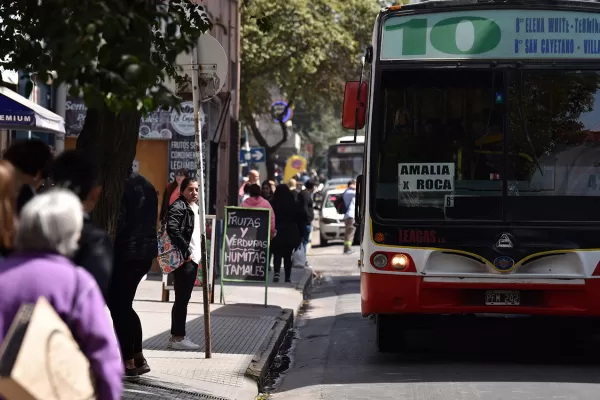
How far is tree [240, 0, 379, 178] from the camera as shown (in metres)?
35.2

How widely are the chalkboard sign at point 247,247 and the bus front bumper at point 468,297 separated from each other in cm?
572

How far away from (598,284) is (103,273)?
19.7 ft

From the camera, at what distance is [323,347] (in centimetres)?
1270

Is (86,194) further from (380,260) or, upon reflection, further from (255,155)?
(255,155)

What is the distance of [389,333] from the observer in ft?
37.3

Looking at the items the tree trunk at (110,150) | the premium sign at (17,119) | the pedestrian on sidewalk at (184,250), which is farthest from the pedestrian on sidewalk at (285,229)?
the tree trunk at (110,150)

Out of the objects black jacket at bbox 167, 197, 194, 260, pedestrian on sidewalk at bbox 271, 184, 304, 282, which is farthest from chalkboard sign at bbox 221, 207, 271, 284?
black jacket at bbox 167, 197, 194, 260

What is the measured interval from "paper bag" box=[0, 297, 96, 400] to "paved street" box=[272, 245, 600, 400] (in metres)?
5.20

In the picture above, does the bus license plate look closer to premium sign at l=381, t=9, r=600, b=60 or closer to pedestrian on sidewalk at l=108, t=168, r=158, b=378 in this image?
premium sign at l=381, t=9, r=600, b=60

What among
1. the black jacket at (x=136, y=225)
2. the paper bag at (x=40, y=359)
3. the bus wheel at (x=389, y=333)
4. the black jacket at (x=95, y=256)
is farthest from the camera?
the bus wheel at (x=389, y=333)

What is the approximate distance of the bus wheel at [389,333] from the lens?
36.9ft

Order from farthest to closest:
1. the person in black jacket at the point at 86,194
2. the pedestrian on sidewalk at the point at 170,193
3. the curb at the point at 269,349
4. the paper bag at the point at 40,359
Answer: the pedestrian on sidewalk at the point at 170,193
the curb at the point at 269,349
the person in black jacket at the point at 86,194
the paper bag at the point at 40,359

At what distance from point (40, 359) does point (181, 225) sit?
733 centimetres

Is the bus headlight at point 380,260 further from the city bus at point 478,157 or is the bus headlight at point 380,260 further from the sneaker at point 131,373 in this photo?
the sneaker at point 131,373
